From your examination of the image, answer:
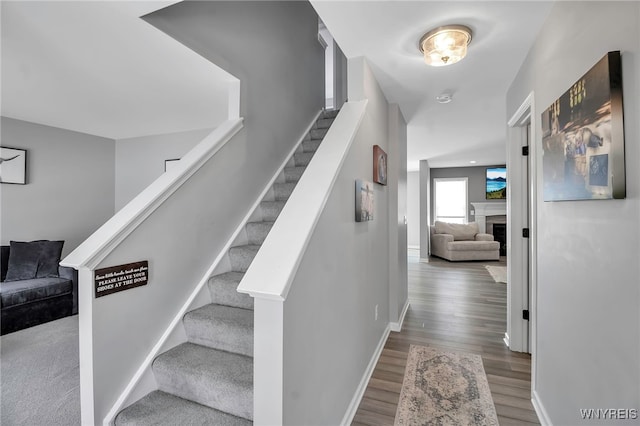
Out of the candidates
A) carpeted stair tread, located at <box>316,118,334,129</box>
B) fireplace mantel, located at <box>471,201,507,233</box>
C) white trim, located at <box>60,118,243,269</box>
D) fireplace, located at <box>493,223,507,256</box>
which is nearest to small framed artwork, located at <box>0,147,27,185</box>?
white trim, located at <box>60,118,243,269</box>

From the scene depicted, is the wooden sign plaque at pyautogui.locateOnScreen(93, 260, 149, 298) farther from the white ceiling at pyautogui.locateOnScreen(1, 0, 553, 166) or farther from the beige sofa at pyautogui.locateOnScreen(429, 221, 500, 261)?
the beige sofa at pyautogui.locateOnScreen(429, 221, 500, 261)

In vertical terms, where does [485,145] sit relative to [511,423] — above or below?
above

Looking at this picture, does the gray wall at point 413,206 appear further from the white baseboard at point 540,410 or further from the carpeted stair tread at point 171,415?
the carpeted stair tread at point 171,415

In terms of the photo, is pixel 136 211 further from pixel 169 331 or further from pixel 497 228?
pixel 497 228

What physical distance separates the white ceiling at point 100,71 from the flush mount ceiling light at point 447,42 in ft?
5.11

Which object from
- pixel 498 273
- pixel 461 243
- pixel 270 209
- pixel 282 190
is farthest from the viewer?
pixel 461 243

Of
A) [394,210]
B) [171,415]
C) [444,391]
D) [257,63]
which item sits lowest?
[444,391]

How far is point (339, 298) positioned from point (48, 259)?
3819mm

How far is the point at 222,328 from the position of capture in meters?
1.81

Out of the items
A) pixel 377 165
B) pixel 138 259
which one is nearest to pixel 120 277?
pixel 138 259

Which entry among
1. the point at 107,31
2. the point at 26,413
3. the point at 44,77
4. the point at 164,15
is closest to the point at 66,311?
the point at 26,413

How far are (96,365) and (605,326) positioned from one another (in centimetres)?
230

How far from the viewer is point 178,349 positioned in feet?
6.04

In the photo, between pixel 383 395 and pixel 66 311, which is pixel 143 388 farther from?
pixel 66 311
